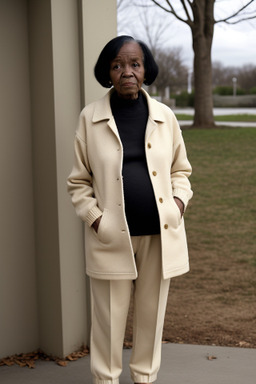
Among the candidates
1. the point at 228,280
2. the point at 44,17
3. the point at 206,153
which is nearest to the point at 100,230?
the point at 44,17

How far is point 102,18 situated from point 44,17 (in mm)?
391

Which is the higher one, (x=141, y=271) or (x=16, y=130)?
(x=16, y=130)

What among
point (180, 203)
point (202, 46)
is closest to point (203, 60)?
point (202, 46)

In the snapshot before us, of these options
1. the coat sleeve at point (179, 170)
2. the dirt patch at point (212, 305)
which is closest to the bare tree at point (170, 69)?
the dirt patch at point (212, 305)

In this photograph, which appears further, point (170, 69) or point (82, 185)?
point (170, 69)

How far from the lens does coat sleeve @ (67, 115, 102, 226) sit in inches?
138

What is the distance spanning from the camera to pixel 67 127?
4258 millimetres

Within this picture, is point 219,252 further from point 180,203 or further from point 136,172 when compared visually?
point 136,172

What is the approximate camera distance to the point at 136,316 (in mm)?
3791

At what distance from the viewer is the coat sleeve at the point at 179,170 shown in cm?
367

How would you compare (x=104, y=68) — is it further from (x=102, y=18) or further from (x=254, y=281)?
(x=254, y=281)

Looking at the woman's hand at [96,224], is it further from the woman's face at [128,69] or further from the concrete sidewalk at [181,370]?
the concrete sidewalk at [181,370]

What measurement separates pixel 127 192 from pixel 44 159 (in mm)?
1011

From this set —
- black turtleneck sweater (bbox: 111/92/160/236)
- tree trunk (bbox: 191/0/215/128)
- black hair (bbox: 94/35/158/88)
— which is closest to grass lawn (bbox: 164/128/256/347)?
black turtleneck sweater (bbox: 111/92/160/236)
